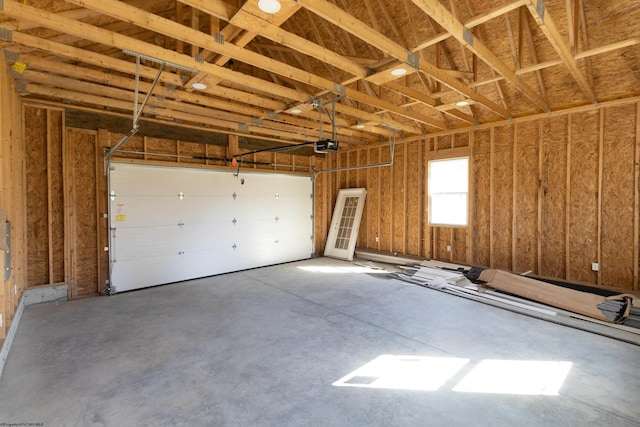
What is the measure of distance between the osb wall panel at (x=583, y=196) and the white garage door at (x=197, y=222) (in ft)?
20.3

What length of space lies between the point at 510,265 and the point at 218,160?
22.5 feet

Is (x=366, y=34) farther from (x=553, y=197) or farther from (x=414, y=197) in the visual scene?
(x=414, y=197)

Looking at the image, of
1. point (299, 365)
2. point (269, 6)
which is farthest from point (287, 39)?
point (299, 365)

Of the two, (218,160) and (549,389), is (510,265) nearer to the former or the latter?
(549,389)

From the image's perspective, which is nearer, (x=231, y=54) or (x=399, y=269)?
(x=231, y=54)

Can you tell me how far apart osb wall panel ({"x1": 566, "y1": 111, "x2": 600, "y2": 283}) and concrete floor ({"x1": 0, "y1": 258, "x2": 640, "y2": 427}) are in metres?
2.15

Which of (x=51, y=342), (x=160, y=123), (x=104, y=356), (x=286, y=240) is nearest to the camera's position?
(x=104, y=356)

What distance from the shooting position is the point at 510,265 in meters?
6.44

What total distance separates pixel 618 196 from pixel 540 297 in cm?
221

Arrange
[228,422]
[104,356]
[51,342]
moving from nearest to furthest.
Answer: [228,422], [104,356], [51,342]

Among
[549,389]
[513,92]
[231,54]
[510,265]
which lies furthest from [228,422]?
[513,92]

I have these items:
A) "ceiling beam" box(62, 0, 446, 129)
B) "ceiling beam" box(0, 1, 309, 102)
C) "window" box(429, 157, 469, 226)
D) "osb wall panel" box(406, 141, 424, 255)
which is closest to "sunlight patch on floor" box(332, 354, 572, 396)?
"ceiling beam" box(62, 0, 446, 129)

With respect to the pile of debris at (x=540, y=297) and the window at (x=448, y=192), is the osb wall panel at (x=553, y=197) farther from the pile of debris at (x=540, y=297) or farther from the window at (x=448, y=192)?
the window at (x=448, y=192)

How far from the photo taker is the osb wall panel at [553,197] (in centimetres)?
577
